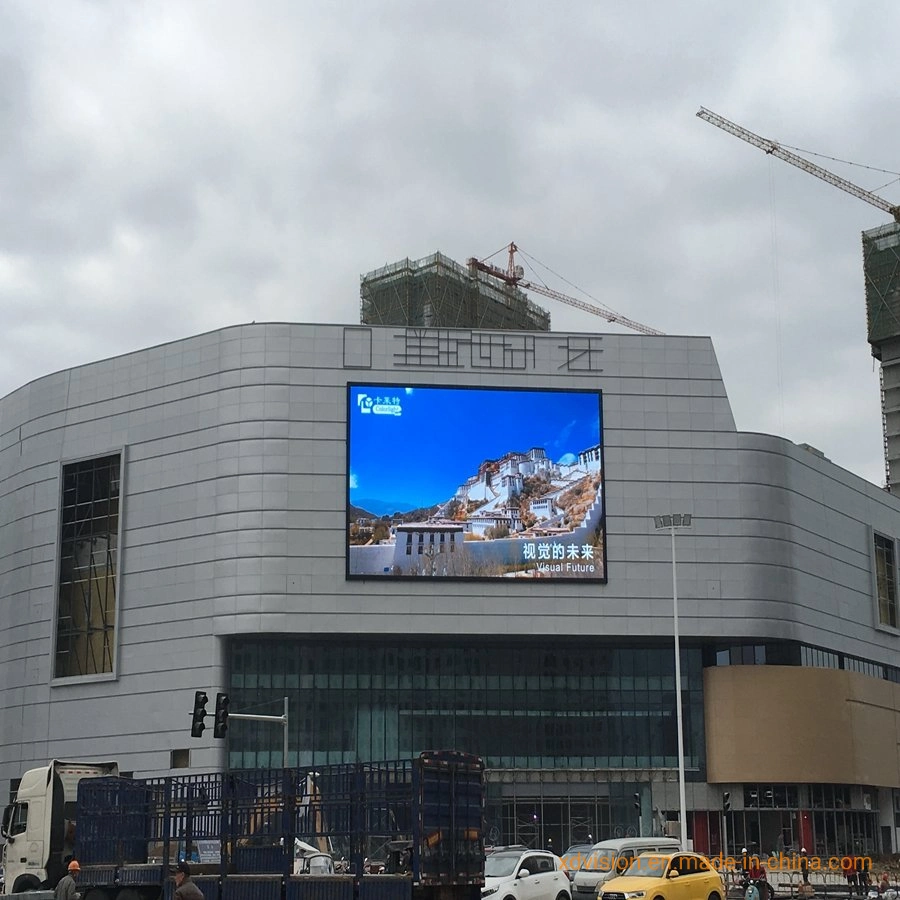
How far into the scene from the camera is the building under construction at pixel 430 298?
106438 mm

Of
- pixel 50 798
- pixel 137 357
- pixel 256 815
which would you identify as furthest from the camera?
pixel 137 357

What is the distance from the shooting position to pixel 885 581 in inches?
3745

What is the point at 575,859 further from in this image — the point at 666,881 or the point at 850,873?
the point at 666,881

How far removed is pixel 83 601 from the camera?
83062mm

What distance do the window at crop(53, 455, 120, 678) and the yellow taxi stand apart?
50798mm

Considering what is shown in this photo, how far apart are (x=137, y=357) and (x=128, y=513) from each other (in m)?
9.37

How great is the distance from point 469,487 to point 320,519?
8.41 meters

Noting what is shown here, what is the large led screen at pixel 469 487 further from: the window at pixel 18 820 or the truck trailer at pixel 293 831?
the truck trailer at pixel 293 831

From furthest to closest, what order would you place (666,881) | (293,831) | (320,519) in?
(320,519) → (666,881) → (293,831)

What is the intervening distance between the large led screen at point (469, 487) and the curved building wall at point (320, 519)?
2.88ft

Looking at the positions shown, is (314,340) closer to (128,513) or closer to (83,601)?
(128,513)

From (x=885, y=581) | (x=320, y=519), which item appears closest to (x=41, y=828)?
(x=320, y=519)

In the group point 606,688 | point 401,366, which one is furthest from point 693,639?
point 401,366

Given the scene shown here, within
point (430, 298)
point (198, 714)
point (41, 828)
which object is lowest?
point (41, 828)
